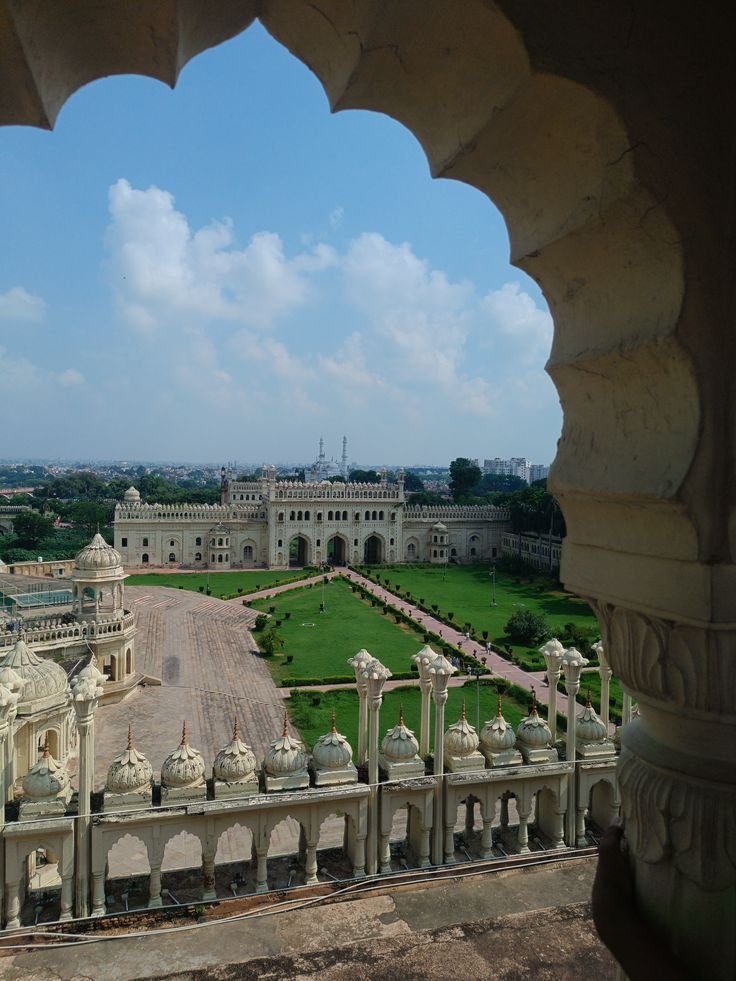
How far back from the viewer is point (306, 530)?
4312 centimetres

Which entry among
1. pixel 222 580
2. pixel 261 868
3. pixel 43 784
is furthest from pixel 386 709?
pixel 222 580

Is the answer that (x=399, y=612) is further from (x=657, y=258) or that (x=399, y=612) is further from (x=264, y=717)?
(x=657, y=258)

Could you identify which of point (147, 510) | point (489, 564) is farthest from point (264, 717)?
point (489, 564)

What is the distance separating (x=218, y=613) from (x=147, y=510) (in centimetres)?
1598

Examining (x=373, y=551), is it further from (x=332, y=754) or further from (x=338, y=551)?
(x=332, y=754)

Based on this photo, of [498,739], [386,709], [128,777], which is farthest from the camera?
[386,709]

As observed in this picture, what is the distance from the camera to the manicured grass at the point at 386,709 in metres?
14.9

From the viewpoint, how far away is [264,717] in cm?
1586

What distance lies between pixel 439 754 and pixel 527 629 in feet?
60.3

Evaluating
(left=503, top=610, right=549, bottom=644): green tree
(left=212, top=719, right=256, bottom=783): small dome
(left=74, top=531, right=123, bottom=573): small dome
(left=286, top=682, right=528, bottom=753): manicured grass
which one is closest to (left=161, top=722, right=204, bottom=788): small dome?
(left=212, top=719, right=256, bottom=783): small dome

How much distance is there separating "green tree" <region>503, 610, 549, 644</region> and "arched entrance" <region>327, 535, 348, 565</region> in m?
21.5

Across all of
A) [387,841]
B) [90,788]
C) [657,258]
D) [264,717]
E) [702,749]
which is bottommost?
[264,717]

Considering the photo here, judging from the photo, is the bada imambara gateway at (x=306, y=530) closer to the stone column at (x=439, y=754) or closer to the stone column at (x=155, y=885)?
the stone column at (x=439, y=754)

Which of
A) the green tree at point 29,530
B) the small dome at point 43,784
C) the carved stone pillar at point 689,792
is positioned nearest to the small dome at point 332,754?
the small dome at point 43,784
